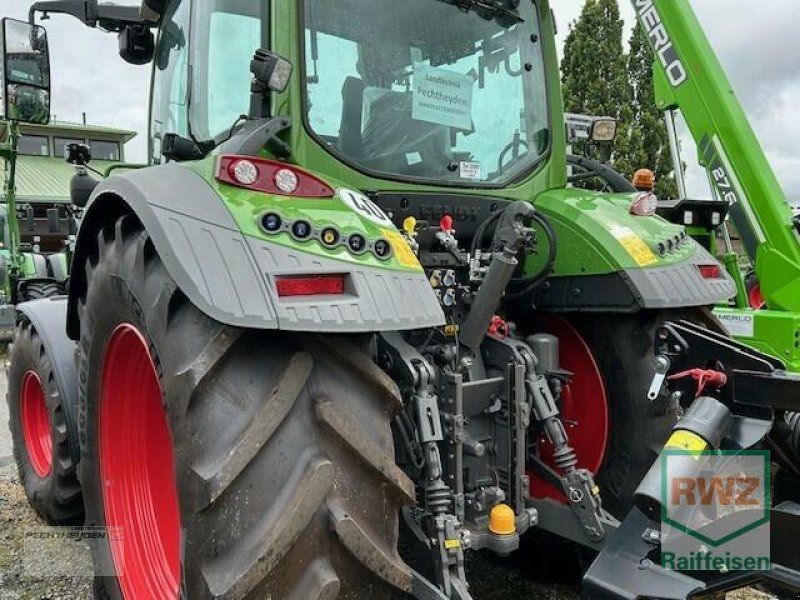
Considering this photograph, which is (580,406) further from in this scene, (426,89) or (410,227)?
(426,89)

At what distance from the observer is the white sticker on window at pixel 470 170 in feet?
8.96

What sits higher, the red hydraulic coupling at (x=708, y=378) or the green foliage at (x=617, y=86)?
Result: the green foliage at (x=617, y=86)

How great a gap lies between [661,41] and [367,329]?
3.90 meters

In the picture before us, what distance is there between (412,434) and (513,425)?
1.43ft

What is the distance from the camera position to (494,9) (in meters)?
2.86

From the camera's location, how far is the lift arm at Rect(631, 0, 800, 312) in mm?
4516

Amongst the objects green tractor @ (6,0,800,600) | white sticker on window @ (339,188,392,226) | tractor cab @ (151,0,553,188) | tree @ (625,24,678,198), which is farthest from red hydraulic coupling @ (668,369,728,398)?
tree @ (625,24,678,198)

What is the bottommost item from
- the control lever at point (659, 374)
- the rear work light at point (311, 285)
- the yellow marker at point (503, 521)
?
the yellow marker at point (503, 521)

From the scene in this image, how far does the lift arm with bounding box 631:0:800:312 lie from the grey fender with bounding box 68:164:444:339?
3.57 meters

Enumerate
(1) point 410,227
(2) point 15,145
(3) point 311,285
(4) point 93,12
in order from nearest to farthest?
(3) point 311,285
(1) point 410,227
(4) point 93,12
(2) point 15,145

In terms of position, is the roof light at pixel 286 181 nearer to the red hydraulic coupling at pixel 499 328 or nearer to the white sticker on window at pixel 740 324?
the red hydraulic coupling at pixel 499 328

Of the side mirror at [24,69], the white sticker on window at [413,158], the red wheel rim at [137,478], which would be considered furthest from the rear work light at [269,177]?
the side mirror at [24,69]

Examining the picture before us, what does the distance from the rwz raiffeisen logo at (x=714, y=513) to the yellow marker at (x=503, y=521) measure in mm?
543

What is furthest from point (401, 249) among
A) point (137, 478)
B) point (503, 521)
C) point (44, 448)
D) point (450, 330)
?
point (44, 448)
